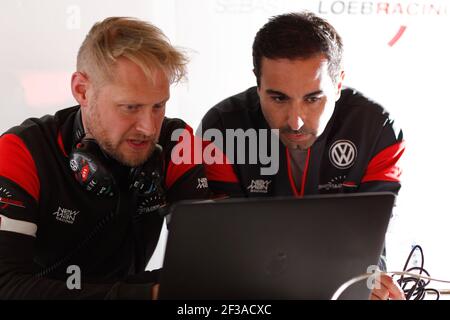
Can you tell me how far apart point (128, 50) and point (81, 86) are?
16 centimetres

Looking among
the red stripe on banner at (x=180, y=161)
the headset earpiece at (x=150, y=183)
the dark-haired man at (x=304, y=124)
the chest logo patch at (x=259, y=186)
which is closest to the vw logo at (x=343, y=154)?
the dark-haired man at (x=304, y=124)

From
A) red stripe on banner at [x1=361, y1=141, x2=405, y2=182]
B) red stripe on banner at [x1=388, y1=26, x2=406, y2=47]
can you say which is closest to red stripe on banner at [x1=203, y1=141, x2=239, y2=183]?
red stripe on banner at [x1=361, y1=141, x2=405, y2=182]

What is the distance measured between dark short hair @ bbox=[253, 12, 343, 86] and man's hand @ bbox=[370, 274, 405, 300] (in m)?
0.61

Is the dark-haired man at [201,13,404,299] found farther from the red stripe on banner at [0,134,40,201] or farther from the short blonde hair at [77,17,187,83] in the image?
the red stripe on banner at [0,134,40,201]

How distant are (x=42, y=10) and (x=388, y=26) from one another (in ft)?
4.24

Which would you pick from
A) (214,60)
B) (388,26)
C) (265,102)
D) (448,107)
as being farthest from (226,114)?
(448,107)

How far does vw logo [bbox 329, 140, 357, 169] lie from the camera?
174 cm

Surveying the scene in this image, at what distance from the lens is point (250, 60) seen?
234 cm

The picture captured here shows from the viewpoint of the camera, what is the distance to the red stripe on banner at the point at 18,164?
4.37 ft

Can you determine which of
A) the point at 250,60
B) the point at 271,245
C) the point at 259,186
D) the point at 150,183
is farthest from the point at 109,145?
the point at 250,60

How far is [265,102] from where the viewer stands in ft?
5.41

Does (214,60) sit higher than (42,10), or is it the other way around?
(42,10)

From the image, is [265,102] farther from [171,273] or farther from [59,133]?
[171,273]

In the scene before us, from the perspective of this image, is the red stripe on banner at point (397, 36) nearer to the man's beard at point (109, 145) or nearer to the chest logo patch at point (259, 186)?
the chest logo patch at point (259, 186)
